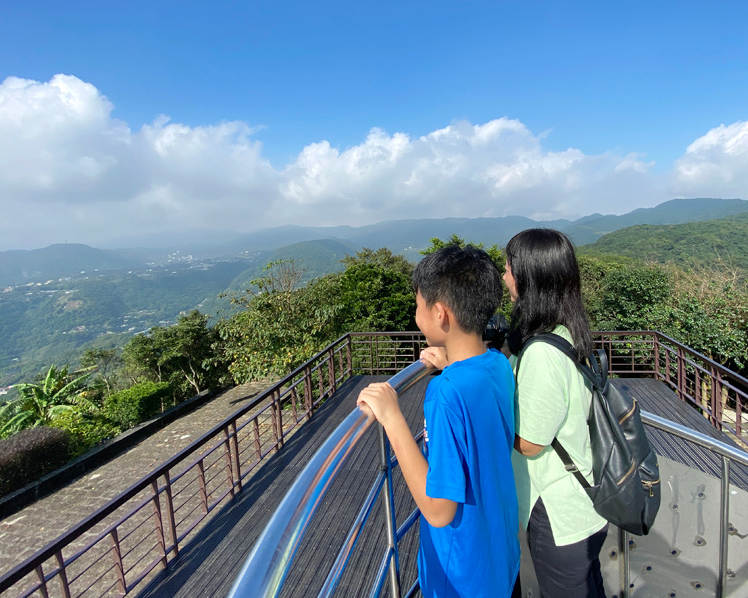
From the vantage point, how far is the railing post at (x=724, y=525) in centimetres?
152

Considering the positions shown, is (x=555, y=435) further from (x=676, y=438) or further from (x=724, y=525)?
(x=676, y=438)

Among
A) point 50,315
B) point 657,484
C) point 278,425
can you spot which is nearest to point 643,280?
point 278,425

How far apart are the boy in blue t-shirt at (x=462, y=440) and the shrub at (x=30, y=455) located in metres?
9.99

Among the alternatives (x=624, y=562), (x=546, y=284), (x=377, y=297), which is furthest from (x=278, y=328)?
(x=546, y=284)

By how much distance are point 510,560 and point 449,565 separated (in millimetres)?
168

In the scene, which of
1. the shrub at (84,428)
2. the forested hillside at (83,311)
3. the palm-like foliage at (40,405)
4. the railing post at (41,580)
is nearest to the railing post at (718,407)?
the railing post at (41,580)

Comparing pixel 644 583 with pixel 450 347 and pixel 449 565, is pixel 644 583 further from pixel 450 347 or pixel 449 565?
pixel 450 347

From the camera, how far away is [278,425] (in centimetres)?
450

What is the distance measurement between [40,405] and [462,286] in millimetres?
16045

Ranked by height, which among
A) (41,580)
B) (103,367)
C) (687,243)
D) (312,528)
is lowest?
(103,367)

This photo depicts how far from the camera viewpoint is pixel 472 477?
34.7 inches

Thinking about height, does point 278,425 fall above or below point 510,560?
below

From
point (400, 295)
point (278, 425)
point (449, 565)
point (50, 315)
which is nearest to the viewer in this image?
point (449, 565)

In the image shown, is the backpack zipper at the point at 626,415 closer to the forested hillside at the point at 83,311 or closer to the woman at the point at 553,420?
the woman at the point at 553,420
